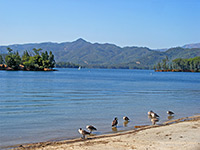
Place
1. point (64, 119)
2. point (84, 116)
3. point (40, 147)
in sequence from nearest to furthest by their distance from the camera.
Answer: point (40, 147), point (64, 119), point (84, 116)

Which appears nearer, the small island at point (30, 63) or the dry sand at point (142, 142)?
the dry sand at point (142, 142)

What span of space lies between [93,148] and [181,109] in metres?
18.3

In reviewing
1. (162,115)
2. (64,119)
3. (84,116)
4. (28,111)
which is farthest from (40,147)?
(162,115)

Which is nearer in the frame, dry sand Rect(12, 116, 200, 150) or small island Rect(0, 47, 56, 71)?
dry sand Rect(12, 116, 200, 150)

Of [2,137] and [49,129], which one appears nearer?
[2,137]

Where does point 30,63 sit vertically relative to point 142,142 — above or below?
above

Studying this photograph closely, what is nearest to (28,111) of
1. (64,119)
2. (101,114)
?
(64,119)

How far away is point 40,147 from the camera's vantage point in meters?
13.5

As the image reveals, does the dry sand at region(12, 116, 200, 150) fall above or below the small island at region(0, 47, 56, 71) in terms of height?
below

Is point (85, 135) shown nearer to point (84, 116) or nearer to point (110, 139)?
point (110, 139)

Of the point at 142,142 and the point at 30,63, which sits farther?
the point at 30,63

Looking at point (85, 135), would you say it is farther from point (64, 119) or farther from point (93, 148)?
point (64, 119)

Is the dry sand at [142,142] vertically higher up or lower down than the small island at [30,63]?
lower down

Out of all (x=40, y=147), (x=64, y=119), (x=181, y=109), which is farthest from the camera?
(x=181, y=109)
